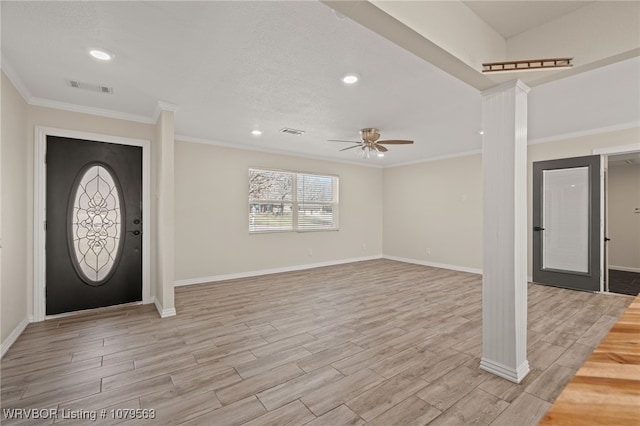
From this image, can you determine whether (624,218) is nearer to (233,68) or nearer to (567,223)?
(567,223)

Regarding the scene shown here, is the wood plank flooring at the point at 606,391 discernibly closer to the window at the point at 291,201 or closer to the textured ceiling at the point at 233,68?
the textured ceiling at the point at 233,68

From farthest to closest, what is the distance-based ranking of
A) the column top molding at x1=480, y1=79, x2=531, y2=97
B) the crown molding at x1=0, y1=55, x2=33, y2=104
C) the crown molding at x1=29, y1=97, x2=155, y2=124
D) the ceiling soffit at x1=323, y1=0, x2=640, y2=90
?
the crown molding at x1=29, y1=97, x2=155, y2=124 → the crown molding at x1=0, y1=55, x2=33, y2=104 → the column top molding at x1=480, y1=79, x2=531, y2=97 → the ceiling soffit at x1=323, y1=0, x2=640, y2=90

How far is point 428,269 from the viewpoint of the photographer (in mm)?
6559

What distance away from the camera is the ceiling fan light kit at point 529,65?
6.11 feet

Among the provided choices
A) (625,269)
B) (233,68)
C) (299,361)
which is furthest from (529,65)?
(625,269)

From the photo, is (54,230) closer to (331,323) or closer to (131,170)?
(131,170)

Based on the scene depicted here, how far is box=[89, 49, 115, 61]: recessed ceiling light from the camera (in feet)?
7.82

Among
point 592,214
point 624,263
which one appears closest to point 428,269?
point 592,214

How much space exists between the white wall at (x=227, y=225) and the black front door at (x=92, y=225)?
1.01 m

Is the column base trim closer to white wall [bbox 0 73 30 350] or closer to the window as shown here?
white wall [bbox 0 73 30 350]

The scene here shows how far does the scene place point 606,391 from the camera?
1.79ft

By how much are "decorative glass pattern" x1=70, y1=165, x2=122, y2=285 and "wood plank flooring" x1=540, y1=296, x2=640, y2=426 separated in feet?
15.4

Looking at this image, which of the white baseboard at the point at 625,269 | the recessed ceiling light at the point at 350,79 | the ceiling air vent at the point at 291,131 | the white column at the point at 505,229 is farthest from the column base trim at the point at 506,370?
the white baseboard at the point at 625,269

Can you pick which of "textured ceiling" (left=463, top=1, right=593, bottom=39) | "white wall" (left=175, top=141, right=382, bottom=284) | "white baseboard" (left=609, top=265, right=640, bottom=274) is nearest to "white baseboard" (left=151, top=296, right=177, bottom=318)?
"white wall" (left=175, top=141, right=382, bottom=284)
